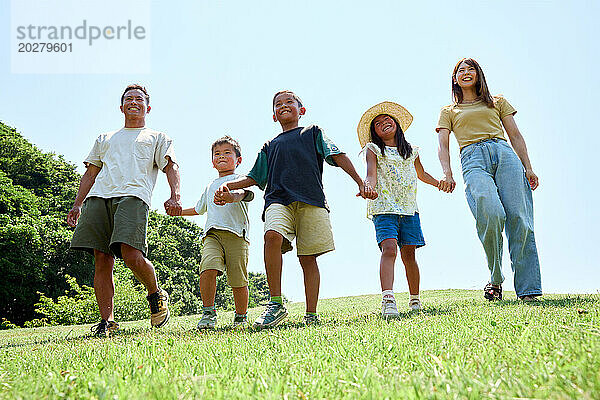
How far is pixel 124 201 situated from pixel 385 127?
10.5ft

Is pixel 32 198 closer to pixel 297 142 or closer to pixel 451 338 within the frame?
pixel 297 142

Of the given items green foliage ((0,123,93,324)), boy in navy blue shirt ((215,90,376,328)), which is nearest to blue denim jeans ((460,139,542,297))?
boy in navy blue shirt ((215,90,376,328))

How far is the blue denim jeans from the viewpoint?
493 cm

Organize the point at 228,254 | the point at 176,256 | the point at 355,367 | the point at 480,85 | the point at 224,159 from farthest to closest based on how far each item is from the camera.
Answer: the point at 176,256 → the point at 224,159 → the point at 228,254 → the point at 480,85 → the point at 355,367

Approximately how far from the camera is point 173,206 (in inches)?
210

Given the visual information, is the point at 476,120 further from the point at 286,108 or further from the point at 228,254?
the point at 228,254

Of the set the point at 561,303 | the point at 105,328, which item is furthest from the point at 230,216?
the point at 561,303

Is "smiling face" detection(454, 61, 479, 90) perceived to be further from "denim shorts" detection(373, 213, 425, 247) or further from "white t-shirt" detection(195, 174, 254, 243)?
"white t-shirt" detection(195, 174, 254, 243)

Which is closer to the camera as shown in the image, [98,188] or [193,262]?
[98,188]

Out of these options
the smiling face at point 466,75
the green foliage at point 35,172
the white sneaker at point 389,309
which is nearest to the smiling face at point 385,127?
the smiling face at point 466,75

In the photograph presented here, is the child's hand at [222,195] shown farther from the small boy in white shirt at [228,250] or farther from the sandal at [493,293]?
the sandal at [493,293]

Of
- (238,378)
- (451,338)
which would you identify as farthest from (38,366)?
(451,338)

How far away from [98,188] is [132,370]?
142 inches

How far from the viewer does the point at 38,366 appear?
8.10 ft
